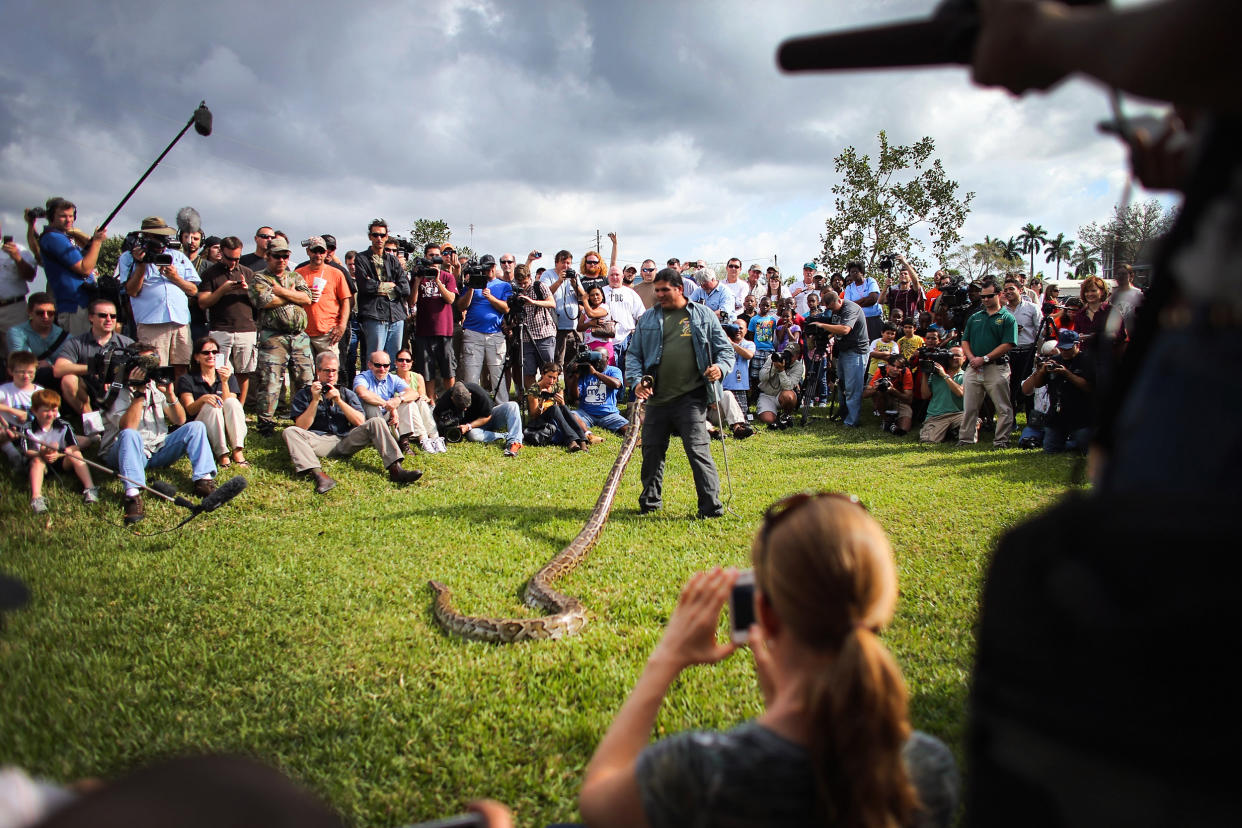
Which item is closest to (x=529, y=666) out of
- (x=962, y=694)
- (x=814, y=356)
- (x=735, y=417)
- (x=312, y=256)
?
(x=962, y=694)

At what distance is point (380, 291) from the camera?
10898 mm

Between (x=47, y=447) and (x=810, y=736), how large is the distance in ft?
28.2

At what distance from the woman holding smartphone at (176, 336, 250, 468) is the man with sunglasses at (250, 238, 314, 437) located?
97 cm

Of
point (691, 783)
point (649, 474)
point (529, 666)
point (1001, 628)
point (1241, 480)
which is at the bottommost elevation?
point (529, 666)

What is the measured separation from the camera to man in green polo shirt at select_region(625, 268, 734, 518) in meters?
Result: 7.50

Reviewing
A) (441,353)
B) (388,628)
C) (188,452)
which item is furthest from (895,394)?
(188,452)

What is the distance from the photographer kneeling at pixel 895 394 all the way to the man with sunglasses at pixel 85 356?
11.8 metres

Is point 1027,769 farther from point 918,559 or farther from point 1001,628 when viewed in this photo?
point 918,559

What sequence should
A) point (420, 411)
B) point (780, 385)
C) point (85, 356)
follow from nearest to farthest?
point (85, 356) < point (420, 411) < point (780, 385)

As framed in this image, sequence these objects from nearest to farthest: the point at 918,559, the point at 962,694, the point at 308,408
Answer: the point at 962,694, the point at 918,559, the point at 308,408

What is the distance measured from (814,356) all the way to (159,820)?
14.7 metres

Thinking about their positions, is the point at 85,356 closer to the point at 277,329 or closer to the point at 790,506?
the point at 277,329

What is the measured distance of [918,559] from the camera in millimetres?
6066

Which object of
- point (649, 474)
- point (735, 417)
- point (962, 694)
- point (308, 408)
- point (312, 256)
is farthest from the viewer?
point (735, 417)
